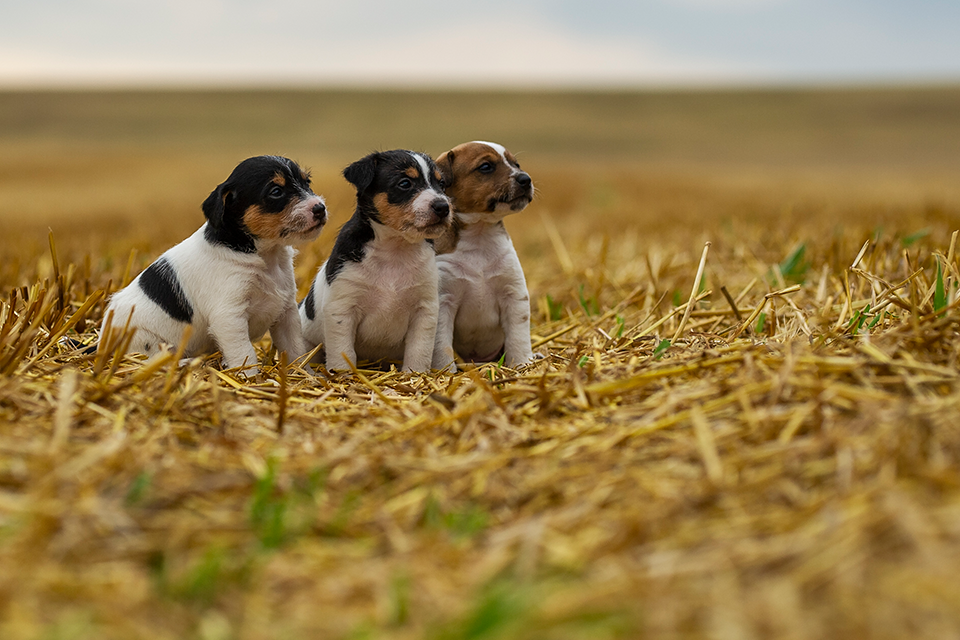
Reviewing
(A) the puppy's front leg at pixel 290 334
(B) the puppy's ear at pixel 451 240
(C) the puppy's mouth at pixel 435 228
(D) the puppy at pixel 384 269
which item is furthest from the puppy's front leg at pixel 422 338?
(A) the puppy's front leg at pixel 290 334

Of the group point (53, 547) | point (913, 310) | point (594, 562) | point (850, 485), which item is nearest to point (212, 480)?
point (53, 547)

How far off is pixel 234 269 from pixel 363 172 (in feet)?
2.94

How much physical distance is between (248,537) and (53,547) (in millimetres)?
517

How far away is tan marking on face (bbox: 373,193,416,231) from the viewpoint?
4.34 metres

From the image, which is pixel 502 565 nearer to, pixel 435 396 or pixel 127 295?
pixel 435 396

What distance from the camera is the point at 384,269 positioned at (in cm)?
462

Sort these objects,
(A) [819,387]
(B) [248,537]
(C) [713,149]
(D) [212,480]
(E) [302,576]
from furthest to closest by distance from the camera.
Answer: (C) [713,149] < (A) [819,387] < (D) [212,480] < (B) [248,537] < (E) [302,576]

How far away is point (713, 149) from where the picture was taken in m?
53.3

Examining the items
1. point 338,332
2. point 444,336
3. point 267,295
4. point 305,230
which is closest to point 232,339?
point 267,295

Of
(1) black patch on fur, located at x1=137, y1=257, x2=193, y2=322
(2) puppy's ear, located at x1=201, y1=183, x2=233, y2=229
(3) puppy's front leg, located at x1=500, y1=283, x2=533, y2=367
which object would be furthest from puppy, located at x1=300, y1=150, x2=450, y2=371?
(1) black patch on fur, located at x1=137, y1=257, x2=193, y2=322

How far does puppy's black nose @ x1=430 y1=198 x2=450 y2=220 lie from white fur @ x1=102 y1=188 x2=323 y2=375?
2.07 feet

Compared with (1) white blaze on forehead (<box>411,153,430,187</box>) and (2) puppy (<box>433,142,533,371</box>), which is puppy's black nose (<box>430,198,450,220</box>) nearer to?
(1) white blaze on forehead (<box>411,153,430,187</box>)

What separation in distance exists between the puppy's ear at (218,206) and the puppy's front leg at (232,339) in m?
0.52

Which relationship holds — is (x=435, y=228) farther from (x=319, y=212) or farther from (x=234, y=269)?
(x=234, y=269)
